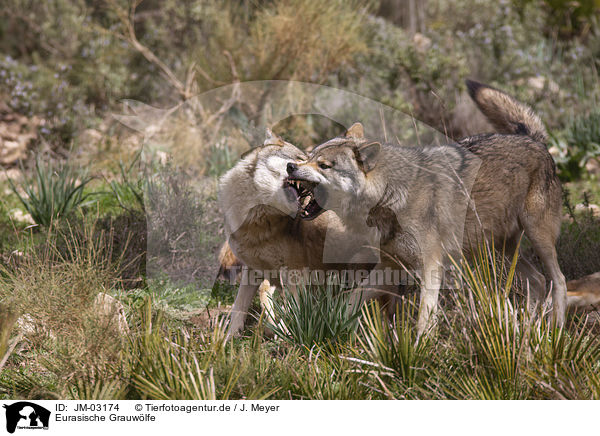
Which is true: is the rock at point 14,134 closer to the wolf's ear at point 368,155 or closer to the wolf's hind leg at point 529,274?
the wolf's ear at point 368,155

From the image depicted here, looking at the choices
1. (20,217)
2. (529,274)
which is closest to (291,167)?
(529,274)

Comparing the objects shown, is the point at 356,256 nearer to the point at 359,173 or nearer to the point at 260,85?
the point at 359,173

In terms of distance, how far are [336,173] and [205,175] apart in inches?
157

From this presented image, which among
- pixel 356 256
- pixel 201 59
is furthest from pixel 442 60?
pixel 356 256

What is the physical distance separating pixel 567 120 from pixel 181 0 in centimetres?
742

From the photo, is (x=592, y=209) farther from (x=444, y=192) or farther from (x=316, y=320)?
(x=316, y=320)

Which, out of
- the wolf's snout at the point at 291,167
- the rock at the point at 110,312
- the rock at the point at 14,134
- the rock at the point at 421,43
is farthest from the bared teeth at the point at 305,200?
the rock at the point at 421,43

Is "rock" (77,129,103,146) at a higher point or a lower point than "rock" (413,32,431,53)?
lower

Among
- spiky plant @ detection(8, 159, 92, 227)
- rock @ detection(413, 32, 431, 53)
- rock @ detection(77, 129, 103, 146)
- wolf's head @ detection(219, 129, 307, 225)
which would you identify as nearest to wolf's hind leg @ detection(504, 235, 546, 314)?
wolf's head @ detection(219, 129, 307, 225)

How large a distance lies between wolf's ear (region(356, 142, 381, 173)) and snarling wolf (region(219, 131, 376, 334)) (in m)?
0.53

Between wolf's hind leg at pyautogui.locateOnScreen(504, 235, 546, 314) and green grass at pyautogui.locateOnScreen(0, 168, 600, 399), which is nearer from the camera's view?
green grass at pyautogui.locateOnScreen(0, 168, 600, 399)

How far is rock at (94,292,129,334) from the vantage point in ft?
12.2
